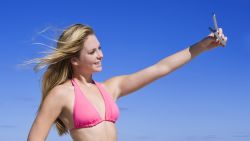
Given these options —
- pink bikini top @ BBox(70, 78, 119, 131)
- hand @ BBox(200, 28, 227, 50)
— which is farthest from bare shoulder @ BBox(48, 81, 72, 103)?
hand @ BBox(200, 28, 227, 50)

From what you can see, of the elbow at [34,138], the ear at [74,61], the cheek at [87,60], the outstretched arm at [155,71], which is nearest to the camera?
the elbow at [34,138]

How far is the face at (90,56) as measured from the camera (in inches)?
231

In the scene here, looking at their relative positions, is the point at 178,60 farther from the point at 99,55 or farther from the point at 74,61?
the point at 74,61

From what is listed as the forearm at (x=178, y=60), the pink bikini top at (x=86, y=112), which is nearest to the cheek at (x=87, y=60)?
the pink bikini top at (x=86, y=112)

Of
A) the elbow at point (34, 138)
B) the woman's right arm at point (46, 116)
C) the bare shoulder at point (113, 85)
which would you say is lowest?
the elbow at point (34, 138)

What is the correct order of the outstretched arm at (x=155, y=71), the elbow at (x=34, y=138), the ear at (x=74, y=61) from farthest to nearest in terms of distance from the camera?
the outstretched arm at (x=155, y=71)
the ear at (x=74, y=61)
the elbow at (x=34, y=138)

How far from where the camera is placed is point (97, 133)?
5.64 meters

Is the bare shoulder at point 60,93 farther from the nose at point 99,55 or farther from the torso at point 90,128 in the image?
the nose at point 99,55

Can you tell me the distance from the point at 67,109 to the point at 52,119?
239 mm

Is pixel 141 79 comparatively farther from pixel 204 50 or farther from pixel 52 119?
pixel 52 119

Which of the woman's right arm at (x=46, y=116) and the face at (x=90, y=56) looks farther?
the face at (x=90, y=56)

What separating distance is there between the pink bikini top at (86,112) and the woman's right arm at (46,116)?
23cm

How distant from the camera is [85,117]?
5.64 m

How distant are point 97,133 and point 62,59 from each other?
1160 mm
